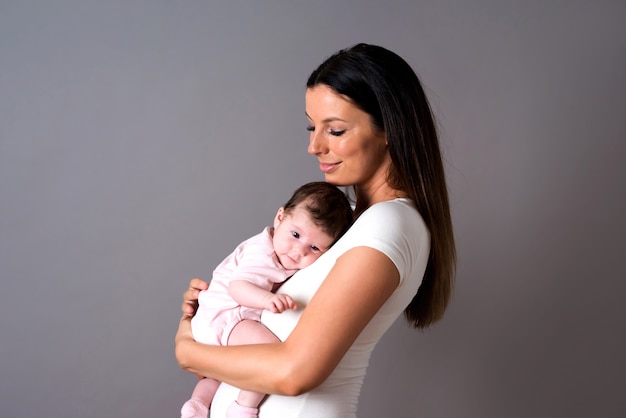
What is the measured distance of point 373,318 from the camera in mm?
1847

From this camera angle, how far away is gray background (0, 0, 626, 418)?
3479 millimetres

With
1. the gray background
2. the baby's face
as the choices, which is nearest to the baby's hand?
the baby's face

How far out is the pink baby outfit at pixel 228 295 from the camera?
78.2 inches

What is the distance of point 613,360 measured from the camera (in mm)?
3500

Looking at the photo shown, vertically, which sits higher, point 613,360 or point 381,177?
point 381,177

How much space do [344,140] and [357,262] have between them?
0.52 meters

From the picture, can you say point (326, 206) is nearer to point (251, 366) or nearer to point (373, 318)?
point (373, 318)

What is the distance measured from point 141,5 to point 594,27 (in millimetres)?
2462

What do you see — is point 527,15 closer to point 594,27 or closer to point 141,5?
point 594,27

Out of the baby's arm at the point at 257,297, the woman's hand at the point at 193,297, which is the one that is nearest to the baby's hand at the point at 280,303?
the baby's arm at the point at 257,297

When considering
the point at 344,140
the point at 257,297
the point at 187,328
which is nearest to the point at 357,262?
the point at 257,297

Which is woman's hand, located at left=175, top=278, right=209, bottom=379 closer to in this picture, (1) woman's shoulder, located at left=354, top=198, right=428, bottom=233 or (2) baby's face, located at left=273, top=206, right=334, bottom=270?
(2) baby's face, located at left=273, top=206, right=334, bottom=270

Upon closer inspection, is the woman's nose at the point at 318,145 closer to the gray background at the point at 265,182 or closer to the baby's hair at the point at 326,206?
the baby's hair at the point at 326,206

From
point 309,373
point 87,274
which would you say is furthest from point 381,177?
point 87,274
